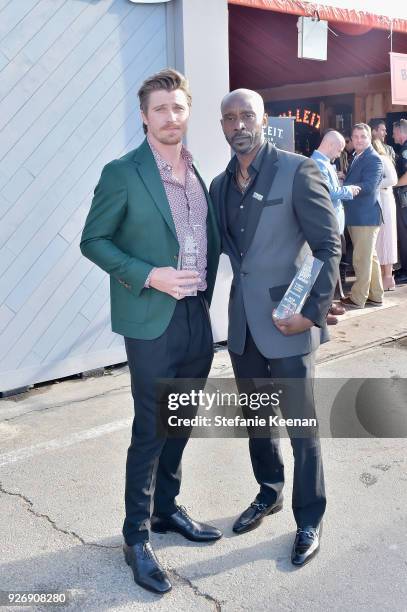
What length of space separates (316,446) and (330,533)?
504mm

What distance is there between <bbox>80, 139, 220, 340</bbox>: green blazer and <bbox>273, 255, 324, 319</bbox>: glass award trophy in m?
0.45

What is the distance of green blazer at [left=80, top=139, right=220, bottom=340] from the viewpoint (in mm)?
2619

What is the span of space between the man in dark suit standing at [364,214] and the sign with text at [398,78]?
799 mm

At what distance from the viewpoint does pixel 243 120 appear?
278cm

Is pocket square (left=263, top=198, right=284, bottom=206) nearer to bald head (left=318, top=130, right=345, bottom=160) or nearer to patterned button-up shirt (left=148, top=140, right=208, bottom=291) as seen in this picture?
patterned button-up shirt (left=148, top=140, right=208, bottom=291)

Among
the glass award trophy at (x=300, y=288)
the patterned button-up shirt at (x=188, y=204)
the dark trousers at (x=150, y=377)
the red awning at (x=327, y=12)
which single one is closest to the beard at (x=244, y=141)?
the patterned button-up shirt at (x=188, y=204)

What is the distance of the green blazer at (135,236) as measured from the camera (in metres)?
2.62

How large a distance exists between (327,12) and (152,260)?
5453 mm

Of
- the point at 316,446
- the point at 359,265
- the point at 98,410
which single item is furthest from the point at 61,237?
the point at 359,265

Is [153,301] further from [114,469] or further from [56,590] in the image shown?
[114,469]

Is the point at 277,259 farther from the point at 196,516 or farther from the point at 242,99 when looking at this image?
the point at 196,516

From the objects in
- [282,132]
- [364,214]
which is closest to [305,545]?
[282,132]

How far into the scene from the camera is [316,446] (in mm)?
2910

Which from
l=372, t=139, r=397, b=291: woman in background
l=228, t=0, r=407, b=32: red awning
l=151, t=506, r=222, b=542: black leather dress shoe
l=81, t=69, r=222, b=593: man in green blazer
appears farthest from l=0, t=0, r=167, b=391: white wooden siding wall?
l=372, t=139, r=397, b=291: woman in background
